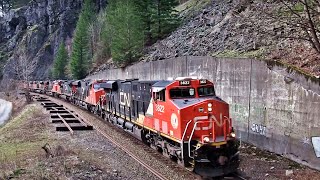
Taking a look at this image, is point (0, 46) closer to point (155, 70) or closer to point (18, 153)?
point (155, 70)

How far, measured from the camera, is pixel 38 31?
104 metres

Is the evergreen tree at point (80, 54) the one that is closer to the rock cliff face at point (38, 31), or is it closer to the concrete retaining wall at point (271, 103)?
the rock cliff face at point (38, 31)

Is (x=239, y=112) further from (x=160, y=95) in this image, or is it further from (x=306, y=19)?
(x=306, y=19)

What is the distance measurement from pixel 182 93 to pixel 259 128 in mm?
4782

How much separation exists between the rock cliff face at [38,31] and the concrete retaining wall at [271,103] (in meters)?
70.3

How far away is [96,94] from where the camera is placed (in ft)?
92.7

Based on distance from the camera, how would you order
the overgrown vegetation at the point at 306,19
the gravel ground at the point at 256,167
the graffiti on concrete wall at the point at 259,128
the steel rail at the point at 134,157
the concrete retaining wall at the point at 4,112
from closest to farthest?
1. the overgrown vegetation at the point at 306,19
2. the gravel ground at the point at 256,167
3. the steel rail at the point at 134,157
4. the graffiti on concrete wall at the point at 259,128
5. the concrete retaining wall at the point at 4,112

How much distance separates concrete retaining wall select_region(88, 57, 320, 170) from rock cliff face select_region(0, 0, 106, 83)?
70.3 meters

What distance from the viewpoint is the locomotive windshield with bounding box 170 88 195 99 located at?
13.0m

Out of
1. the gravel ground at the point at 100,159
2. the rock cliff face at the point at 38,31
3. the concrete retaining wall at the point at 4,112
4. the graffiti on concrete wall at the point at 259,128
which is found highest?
the rock cliff face at the point at 38,31

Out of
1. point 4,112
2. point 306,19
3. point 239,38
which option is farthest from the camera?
point 4,112

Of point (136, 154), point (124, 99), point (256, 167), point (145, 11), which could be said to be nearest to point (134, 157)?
point (136, 154)

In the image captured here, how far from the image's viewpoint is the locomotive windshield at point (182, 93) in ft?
42.7

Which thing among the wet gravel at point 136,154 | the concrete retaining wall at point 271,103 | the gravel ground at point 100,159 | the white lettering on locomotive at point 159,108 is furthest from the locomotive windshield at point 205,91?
the gravel ground at point 100,159
